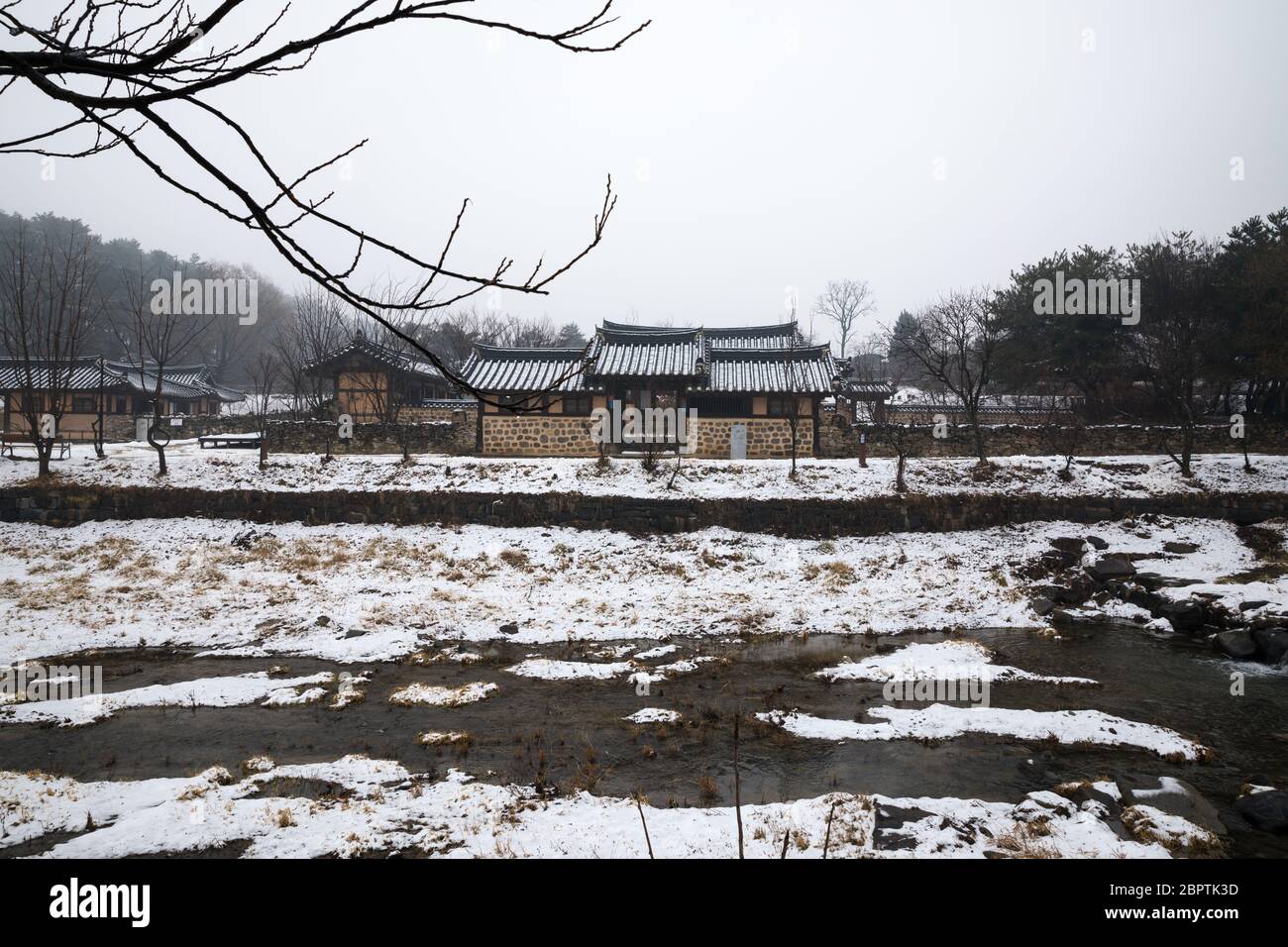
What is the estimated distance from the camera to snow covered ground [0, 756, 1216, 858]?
4.50 metres

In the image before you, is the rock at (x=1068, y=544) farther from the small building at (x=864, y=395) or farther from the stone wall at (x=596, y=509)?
the small building at (x=864, y=395)

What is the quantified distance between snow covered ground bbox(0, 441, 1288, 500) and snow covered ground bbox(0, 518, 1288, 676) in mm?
1585

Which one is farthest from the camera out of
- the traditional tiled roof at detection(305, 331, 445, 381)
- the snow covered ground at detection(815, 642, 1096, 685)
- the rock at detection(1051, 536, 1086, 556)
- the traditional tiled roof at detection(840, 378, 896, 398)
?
the traditional tiled roof at detection(840, 378, 896, 398)

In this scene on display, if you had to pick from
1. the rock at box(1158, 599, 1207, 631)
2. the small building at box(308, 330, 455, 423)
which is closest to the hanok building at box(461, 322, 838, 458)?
the small building at box(308, 330, 455, 423)

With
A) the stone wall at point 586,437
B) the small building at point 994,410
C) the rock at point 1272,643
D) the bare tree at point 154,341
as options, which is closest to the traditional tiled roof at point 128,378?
the bare tree at point 154,341

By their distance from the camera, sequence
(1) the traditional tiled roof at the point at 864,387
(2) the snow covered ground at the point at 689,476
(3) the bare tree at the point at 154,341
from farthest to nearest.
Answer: (1) the traditional tiled roof at the point at 864,387 < (3) the bare tree at the point at 154,341 < (2) the snow covered ground at the point at 689,476

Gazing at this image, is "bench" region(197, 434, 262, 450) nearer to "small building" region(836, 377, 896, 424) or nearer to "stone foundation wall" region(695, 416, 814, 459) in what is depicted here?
"stone foundation wall" region(695, 416, 814, 459)

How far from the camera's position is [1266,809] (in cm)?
506

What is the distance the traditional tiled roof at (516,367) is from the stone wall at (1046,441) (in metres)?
11.3

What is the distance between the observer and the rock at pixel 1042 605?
1162 centimetres

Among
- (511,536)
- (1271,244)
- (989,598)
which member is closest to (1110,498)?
(989,598)

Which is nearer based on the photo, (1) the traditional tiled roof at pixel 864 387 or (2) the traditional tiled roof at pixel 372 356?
(2) the traditional tiled roof at pixel 372 356

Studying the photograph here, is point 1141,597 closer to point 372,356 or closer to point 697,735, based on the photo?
point 697,735
